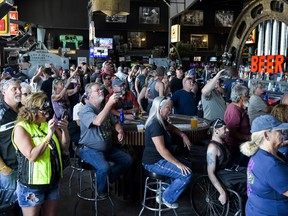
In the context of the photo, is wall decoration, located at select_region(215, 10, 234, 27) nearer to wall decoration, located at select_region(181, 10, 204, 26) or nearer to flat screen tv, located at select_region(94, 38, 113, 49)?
wall decoration, located at select_region(181, 10, 204, 26)

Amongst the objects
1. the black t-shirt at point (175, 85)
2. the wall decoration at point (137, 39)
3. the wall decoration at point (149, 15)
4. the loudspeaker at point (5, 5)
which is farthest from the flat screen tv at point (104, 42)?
the loudspeaker at point (5, 5)

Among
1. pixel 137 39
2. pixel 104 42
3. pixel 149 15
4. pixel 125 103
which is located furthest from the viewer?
pixel 137 39

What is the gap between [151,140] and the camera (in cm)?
358

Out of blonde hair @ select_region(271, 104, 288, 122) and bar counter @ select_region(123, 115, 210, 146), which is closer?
blonde hair @ select_region(271, 104, 288, 122)

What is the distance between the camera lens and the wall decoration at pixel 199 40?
78.1 ft

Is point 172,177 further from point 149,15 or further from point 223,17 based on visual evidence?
point 223,17

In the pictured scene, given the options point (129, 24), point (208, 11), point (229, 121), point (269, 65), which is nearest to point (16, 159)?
point (229, 121)

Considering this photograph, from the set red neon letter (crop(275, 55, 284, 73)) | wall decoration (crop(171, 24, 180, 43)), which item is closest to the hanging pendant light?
red neon letter (crop(275, 55, 284, 73))

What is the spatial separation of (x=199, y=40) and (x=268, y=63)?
13901 millimetres

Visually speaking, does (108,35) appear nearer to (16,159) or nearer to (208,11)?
(208,11)

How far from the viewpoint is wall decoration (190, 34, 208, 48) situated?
78.1ft

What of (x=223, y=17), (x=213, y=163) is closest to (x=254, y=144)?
(x=213, y=163)

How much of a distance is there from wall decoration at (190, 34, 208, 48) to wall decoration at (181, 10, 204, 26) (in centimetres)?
80

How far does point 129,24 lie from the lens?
23078mm
